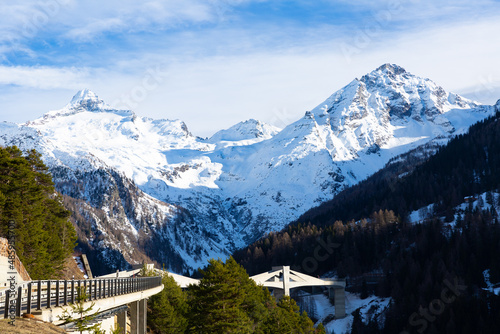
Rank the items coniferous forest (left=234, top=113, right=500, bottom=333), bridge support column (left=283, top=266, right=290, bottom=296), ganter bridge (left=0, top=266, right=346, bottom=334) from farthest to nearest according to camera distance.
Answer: bridge support column (left=283, top=266, right=290, bottom=296), coniferous forest (left=234, top=113, right=500, bottom=333), ganter bridge (left=0, top=266, right=346, bottom=334)

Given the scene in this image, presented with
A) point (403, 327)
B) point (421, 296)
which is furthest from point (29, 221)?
point (421, 296)

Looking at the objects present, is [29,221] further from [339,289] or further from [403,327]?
[339,289]

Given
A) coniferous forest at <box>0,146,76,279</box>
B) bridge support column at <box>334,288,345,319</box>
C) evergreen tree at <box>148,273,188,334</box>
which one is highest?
coniferous forest at <box>0,146,76,279</box>

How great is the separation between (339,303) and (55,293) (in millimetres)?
130462

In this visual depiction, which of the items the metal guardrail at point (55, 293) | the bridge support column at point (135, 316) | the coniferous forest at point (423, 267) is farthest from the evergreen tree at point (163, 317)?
the coniferous forest at point (423, 267)

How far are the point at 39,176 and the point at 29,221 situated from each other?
8.96 meters

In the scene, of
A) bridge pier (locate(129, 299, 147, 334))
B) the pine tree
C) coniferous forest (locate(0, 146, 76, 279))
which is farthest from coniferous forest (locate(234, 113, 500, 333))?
coniferous forest (locate(0, 146, 76, 279))

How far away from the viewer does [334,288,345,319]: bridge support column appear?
496ft

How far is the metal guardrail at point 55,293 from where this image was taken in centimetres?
2378

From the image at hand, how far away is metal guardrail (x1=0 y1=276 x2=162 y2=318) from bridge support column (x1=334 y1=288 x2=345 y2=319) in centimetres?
10789

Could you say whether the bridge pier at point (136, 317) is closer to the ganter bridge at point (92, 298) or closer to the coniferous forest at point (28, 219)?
the ganter bridge at point (92, 298)

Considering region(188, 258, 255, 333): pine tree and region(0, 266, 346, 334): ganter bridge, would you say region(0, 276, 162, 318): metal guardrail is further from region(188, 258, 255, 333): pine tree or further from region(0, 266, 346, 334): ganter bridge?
region(188, 258, 255, 333): pine tree

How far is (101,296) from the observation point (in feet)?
115

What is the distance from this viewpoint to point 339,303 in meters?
154
